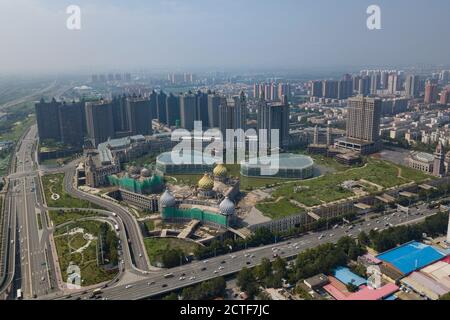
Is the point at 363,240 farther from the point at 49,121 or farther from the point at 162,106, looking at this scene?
the point at 162,106

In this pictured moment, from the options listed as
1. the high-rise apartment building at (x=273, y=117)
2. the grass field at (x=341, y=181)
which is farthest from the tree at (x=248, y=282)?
the high-rise apartment building at (x=273, y=117)

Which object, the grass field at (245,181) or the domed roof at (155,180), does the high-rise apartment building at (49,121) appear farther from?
the domed roof at (155,180)

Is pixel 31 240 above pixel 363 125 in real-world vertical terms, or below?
below

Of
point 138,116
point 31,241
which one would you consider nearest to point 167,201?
point 31,241

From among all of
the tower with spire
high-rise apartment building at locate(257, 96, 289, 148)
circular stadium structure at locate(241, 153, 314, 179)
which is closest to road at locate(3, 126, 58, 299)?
circular stadium structure at locate(241, 153, 314, 179)

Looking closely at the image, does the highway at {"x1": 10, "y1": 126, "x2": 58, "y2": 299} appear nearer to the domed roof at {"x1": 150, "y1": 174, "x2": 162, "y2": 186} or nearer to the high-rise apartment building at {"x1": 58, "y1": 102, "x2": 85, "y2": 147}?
the domed roof at {"x1": 150, "y1": 174, "x2": 162, "y2": 186}

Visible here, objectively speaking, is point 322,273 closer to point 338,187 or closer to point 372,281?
point 372,281
